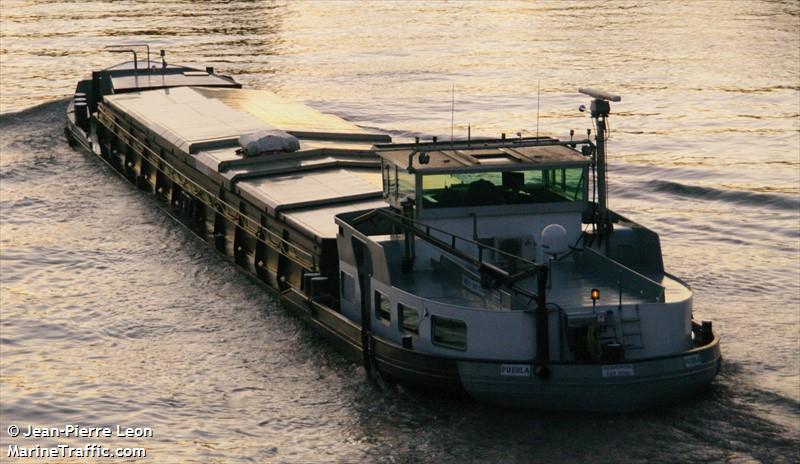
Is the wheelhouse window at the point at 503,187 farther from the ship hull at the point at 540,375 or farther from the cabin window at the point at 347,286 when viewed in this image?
the ship hull at the point at 540,375

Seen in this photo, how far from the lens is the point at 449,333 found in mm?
27547

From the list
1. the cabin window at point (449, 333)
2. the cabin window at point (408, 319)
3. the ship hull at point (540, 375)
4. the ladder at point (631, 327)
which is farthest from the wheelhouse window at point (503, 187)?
the ladder at point (631, 327)

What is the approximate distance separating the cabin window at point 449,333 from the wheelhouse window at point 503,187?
3.36m

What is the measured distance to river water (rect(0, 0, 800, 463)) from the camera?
90.3 feet

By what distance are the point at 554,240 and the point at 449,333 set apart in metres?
3.24

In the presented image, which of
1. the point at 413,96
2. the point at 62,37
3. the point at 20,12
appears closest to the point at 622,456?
the point at 413,96

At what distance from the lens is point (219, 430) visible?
2830 cm

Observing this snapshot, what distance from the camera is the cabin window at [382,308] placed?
95.7 ft

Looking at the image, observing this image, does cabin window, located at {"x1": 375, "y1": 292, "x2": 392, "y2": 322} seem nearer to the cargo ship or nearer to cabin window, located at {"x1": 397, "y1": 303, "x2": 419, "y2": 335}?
the cargo ship

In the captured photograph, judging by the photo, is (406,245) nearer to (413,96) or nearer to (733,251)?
(733,251)

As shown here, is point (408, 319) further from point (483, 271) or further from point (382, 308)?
point (483, 271)

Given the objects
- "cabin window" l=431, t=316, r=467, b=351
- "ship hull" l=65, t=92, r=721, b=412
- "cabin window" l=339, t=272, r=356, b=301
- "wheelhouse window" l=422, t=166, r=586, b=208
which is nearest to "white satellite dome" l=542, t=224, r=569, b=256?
"wheelhouse window" l=422, t=166, r=586, b=208

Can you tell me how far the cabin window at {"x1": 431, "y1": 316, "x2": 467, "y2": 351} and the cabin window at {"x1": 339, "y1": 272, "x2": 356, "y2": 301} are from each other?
3.76 m

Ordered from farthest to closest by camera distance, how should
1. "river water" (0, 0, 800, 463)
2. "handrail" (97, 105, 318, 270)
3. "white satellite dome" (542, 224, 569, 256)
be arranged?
"handrail" (97, 105, 318, 270) < "white satellite dome" (542, 224, 569, 256) < "river water" (0, 0, 800, 463)
